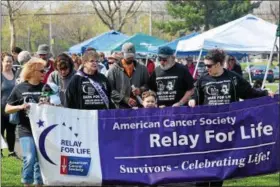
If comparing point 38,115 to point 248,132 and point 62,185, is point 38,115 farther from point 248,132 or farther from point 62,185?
point 248,132

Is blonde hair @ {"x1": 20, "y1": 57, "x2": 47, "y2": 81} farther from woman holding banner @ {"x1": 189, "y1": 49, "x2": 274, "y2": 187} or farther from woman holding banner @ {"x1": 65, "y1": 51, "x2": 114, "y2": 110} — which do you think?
woman holding banner @ {"x1": 189, "y1": 49, "x2": 274, "y2": 187}

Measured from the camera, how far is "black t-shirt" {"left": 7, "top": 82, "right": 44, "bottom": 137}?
778 centimetres

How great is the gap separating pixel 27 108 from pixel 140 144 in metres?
1.31

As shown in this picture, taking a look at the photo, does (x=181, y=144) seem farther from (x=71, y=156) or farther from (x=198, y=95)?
(x=71, y=156)

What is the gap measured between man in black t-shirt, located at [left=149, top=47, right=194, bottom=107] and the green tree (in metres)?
57.0

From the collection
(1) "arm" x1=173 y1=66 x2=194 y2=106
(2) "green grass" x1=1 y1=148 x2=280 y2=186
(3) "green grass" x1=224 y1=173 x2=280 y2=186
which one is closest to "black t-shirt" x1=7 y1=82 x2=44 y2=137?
(2) "green grass" x1=1 y1=148 x2=280 y2=186

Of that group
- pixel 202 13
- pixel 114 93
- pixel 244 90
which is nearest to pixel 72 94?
pixel 114 93

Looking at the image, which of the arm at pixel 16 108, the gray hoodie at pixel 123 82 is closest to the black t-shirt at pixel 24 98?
the arm at pixel 16 108

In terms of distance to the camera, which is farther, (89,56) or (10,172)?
(10,172)

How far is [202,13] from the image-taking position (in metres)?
66.9

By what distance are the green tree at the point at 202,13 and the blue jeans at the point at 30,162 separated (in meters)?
58.7

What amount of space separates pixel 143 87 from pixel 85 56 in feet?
5.29

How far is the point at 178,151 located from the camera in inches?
300

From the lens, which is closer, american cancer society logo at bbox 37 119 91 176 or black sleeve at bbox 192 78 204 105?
american cancer society logo at bbox 37 119 91 176
